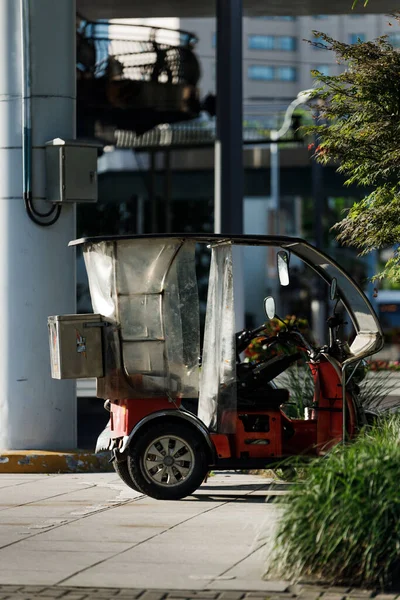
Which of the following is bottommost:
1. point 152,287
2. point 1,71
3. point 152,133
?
point 152,287

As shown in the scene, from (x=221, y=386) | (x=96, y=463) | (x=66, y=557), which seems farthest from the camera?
(x=96, y=463)

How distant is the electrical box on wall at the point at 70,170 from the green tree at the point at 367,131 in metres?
2.82

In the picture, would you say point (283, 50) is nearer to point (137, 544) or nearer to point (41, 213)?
point (41, 213)

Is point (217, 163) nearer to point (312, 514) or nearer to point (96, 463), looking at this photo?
point (96, 463)

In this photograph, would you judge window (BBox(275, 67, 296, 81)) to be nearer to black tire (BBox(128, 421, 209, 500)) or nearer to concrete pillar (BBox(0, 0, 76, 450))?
concrete pillar (BBox(0, 0, 76, 450))

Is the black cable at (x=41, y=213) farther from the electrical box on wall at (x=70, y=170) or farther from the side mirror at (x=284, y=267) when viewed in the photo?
the side mirror at (x=284, y=267)

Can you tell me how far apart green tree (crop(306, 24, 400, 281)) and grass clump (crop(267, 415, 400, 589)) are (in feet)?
13.2

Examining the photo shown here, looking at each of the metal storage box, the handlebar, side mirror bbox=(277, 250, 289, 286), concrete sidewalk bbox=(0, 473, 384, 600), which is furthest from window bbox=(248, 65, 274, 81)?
the metal storage box

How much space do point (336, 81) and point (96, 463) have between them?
4.76m

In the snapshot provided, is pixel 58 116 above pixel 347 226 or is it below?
above

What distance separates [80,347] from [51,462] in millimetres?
2888

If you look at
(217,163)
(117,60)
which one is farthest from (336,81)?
(117,60)

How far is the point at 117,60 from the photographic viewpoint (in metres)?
27.5

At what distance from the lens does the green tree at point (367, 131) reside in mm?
10391
